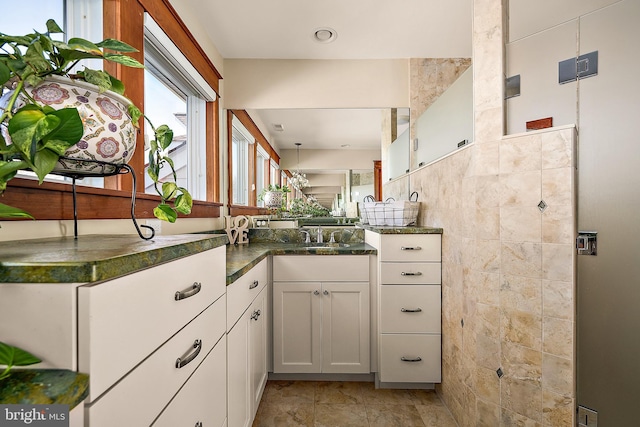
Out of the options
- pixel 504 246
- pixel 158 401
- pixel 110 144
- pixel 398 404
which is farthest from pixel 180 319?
pixel 398 404

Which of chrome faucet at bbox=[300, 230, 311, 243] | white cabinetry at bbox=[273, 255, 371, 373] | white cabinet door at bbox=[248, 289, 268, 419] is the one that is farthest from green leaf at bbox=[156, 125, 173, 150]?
chrome faucet at bbox=[300, 230, 311, 243]

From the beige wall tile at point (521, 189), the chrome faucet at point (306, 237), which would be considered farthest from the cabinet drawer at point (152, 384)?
the chrome faucet at point (306, 237)

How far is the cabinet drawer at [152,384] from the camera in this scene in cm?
49

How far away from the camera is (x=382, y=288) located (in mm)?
1866

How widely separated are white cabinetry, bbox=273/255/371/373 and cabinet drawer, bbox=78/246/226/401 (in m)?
1.12

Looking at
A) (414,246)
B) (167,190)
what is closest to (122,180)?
(167,190)

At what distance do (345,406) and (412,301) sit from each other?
0.72 meters

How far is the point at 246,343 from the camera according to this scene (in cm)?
137

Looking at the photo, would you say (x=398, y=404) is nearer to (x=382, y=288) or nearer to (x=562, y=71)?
(x=382, y=288)

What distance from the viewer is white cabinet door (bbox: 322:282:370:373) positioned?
1926mm

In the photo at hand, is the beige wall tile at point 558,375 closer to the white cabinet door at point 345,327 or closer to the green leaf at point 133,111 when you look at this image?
the white cabinet door at point 345,327

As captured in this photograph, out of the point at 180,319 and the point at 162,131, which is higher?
the point at 162,131

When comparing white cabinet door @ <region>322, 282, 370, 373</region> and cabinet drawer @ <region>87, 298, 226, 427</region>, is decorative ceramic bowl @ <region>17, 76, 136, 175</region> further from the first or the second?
white cabinet door @ <region>322, 282, 370, 373</region>

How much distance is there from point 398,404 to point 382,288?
67cm
